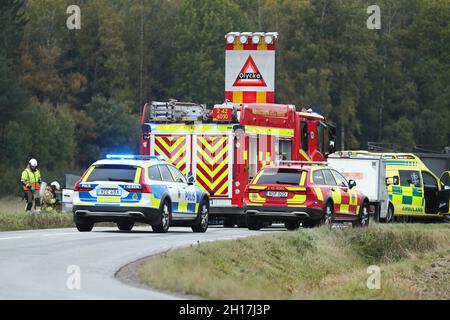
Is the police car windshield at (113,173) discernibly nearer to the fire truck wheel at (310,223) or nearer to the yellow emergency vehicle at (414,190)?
the fire truck wheel at (310,223)

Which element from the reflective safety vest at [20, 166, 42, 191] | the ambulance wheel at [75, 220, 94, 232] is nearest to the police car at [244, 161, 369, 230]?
the ambulance wheel at [75, 220, 94, 232]

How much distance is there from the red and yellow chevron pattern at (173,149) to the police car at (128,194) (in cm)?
521

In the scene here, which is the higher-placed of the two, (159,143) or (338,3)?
(338,3)

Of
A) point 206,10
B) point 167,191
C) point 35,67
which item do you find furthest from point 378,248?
point 206,10

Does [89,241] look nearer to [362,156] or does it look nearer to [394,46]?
[362,156]

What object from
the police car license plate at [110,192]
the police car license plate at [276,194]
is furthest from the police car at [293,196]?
the police car license plate at [110,192]

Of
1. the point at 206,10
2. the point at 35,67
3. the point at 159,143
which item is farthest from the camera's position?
the point at 206,10

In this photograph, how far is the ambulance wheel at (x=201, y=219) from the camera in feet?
96.2

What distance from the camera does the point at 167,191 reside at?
27641mm

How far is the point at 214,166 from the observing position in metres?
33.4

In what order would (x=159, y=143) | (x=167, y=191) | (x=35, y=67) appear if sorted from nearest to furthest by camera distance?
1. (x=167, y=191)
2. (x=159, y=143)
3. (x=35, y=67)

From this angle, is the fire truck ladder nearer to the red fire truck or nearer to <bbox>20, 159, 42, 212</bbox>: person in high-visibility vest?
the red fire truck

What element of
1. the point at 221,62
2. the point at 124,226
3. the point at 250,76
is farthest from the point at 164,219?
the point at 221,62
